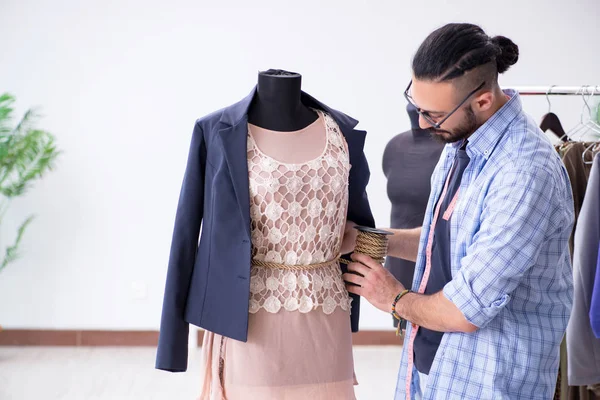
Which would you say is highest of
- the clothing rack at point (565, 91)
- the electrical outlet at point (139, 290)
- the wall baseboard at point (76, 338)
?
the clothing rack at point (565, 91)

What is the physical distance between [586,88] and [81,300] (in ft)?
12.2

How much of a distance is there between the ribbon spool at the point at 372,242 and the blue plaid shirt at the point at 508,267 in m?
0.20

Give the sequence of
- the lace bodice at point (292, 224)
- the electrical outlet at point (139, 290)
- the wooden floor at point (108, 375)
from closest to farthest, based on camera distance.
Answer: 1. the lace bodice at point (292, 224)
2. the wooden floor at point (108, 375)
3. the electrical outlet at point (139, 290)

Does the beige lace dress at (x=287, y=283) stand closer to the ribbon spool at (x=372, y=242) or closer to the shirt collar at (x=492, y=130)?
the ribbon spool at (x=372, y=242)

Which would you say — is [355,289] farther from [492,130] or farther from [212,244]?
[492,130]

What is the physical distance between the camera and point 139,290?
4.79 metres

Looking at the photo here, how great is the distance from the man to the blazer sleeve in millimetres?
505

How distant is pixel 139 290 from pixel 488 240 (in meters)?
3.73

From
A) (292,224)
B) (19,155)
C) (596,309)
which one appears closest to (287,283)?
(292,224)

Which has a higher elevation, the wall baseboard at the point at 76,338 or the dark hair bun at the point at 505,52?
the dark hair bun at the point at 505,52

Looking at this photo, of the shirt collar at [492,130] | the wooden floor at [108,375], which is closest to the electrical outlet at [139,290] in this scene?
the wooden floor at [108,375]

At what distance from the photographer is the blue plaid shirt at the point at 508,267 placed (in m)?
1.43

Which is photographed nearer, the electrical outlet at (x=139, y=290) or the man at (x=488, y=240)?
the man at (x=488, y=240)

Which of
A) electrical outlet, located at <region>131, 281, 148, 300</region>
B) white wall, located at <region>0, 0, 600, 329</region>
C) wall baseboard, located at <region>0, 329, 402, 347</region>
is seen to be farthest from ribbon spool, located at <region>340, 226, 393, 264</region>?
electrical outlet, located at <region>131, 281, 148, 300</region>
